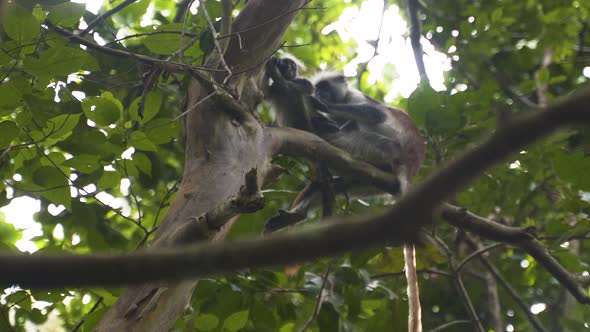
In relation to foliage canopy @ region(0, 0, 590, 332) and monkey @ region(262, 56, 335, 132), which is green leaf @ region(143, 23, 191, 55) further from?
monkey @ region(262, 56, 335, 132)

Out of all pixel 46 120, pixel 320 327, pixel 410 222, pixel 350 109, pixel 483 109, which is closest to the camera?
pixel 410 222

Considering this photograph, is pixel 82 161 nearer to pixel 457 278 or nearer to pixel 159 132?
pixel 159 132

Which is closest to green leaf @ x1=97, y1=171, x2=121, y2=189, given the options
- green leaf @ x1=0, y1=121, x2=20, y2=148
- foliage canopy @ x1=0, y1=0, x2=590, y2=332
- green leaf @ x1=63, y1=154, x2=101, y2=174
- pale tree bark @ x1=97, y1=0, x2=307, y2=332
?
foliage canopy @ x1=0, y1=0, x2=590, y2=332

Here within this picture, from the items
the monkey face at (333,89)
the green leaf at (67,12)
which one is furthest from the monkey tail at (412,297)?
the monkey face at (333,89)

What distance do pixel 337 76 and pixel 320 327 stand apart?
123 inches

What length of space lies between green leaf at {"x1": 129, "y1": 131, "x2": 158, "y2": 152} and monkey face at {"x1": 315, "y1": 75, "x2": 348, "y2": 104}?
2.94 metres

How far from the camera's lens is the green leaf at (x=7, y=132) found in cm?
235

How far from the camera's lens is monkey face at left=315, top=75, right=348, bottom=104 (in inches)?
222

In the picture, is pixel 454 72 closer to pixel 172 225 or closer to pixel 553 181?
pixel 553 181

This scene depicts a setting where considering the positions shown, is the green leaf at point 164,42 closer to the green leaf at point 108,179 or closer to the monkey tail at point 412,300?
the green leaf at point 108,179

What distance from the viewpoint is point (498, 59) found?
22.1ft

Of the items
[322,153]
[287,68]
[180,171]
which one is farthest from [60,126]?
[287,68]

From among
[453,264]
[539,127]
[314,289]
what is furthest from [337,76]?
[539,127]

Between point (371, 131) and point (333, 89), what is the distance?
3.01 feet
